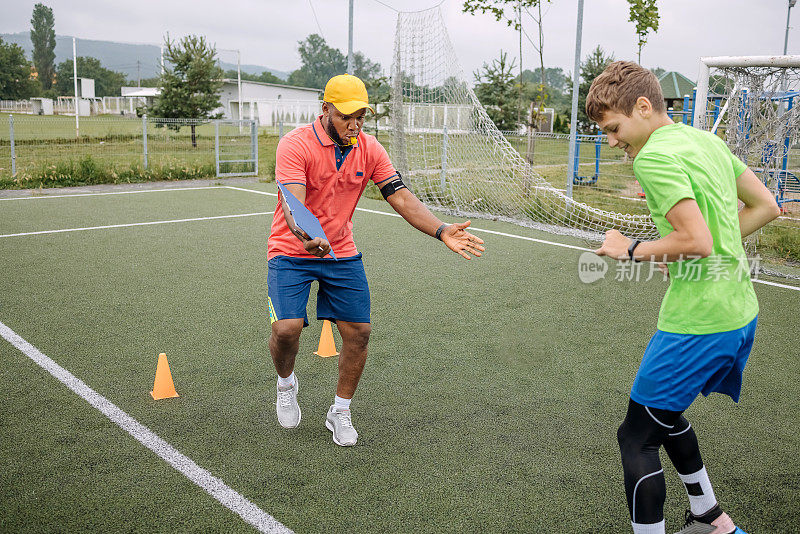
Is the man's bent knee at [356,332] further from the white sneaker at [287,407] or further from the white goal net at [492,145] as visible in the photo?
the white goal net at [492,145]

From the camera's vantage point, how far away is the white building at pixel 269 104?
5385cm

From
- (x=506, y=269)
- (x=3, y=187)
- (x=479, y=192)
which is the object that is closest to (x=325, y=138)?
(x=506, y=269)

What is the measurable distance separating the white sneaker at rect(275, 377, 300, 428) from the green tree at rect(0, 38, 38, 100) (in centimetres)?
7276

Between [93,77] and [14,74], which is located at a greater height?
[93,77]

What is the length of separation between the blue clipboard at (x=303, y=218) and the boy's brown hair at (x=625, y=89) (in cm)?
145

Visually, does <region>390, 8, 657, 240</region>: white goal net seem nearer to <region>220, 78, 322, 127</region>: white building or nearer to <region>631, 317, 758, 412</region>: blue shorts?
<region>631, 317, 758, 412</region>: blue shorts

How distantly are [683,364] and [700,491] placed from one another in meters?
0.71

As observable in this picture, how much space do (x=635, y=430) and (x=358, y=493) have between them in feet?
4.75

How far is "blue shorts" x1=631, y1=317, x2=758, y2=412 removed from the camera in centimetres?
240

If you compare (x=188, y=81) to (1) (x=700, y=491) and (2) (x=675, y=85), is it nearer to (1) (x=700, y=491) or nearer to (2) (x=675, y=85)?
(2) (x=675, y=85)

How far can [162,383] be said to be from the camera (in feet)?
14.6

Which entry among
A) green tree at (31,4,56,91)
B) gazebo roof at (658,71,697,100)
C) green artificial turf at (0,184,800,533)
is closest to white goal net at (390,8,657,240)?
green artificial turf at (0,184,800,533)

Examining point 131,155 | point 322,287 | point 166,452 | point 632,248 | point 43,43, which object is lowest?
point 166,452

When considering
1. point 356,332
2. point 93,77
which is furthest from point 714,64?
point 93,77
